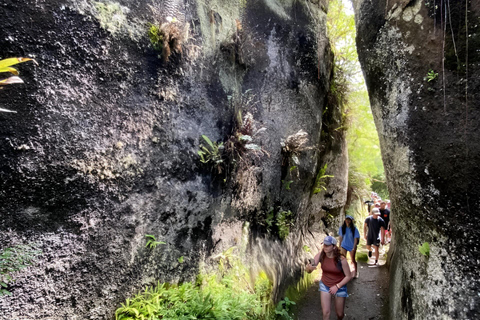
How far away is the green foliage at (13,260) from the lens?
8.77 feet

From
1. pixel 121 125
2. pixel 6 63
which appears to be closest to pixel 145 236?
pixel 121 125

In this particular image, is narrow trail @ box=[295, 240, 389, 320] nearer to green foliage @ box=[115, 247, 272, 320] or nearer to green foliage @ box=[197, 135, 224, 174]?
green foliage @ box=[115, 247, 272, 320]

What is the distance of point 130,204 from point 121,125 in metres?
1.16

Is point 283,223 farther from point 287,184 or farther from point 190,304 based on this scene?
point 190,304

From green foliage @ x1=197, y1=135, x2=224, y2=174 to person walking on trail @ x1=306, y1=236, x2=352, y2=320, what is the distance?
2.42 metres

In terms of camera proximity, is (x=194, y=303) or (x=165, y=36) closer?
(x=194, y=303)

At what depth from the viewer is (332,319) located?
5902 mm

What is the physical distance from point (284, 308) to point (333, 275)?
65.9 inches

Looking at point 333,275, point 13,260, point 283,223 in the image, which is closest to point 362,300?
point 333,275

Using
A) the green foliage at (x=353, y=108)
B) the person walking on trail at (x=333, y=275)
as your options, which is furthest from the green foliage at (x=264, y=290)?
the green foliage at (x=353, y=108)

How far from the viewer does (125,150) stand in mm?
3938

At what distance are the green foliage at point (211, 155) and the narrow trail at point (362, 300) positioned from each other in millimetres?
3859

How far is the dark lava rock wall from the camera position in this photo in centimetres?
302

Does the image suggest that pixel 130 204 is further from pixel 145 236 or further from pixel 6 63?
pixel 6 63
